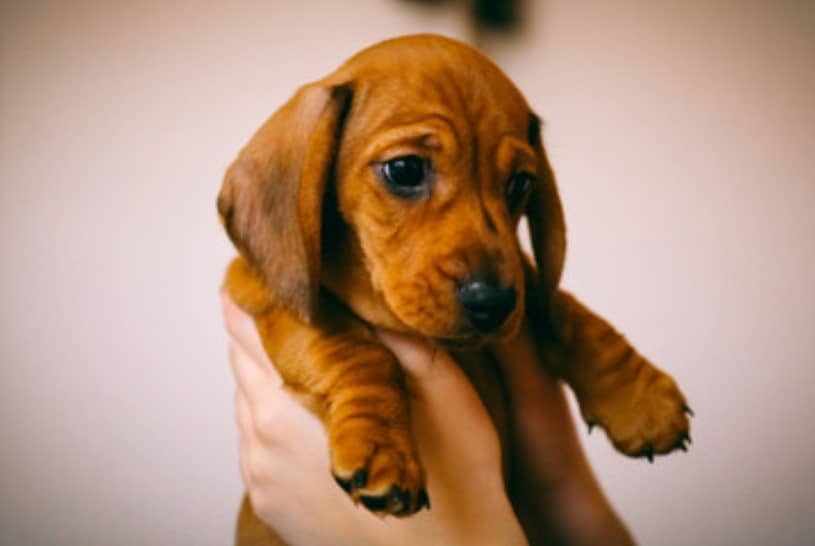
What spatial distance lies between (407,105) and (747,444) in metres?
2.32

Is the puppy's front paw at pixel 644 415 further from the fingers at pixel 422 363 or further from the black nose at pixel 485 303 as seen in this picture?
the black nose at pixel 485 303

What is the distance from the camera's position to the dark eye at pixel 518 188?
123cm

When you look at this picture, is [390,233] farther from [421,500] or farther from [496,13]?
[496,13]

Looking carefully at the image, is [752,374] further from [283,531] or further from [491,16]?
[283,531]

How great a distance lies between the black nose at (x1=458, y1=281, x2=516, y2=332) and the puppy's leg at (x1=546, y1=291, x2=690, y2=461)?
0.45 metres

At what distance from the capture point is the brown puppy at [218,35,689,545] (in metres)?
0.99

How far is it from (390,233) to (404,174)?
0.12m

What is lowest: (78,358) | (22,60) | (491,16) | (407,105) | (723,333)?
(723,333)

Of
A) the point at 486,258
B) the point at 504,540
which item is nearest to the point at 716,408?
the point at 504,540

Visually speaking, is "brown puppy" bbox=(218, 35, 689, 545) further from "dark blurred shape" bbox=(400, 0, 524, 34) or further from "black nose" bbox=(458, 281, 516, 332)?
"dark blurred shape" bbox=(400, 0, 524, 34)

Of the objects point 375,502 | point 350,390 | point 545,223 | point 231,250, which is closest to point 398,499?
point 375,502

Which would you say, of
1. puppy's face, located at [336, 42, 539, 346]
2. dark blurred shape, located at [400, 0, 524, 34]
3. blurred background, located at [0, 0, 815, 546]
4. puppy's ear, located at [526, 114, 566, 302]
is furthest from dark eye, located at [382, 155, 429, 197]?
dark blurred shape, located at [400, 0, 524, 34]

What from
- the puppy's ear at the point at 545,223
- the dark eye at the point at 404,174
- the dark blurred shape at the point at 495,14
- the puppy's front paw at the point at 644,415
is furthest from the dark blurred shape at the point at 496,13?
the puppy's front paw at the point at 644,415

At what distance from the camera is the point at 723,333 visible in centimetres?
260
